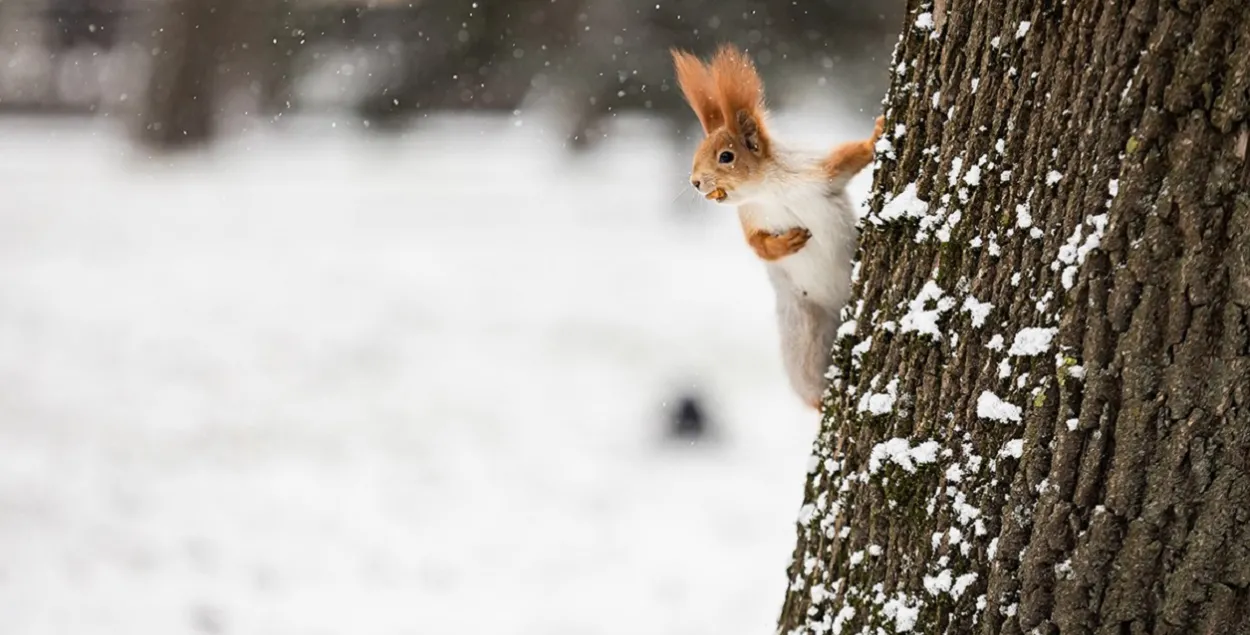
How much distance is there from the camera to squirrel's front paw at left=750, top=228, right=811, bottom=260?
267 centimetres

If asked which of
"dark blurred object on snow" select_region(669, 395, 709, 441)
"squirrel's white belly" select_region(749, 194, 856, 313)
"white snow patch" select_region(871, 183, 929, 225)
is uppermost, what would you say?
"dark blurred object on snow" select_region(669, 395, 709, 441)

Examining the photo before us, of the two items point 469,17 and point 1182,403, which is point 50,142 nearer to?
point 469,17

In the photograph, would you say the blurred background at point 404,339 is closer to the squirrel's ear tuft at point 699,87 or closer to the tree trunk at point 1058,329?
the squirrel's ear tuft at point 699,87

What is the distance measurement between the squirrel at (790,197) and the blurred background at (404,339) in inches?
11.5

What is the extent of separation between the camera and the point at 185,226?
38.4 ft

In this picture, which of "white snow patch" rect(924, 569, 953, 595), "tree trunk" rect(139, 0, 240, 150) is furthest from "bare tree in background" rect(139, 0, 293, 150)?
"white snow patch" rect(924, 569, 953, 595)

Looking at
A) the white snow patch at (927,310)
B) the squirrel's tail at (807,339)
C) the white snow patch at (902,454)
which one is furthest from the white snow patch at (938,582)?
the squirrel's tail at (807,339)

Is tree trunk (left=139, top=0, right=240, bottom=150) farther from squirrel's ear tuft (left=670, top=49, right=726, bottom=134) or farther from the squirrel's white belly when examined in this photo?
the squirrel's white belly

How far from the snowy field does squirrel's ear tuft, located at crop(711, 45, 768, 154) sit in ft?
1.31

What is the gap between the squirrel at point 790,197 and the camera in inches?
105

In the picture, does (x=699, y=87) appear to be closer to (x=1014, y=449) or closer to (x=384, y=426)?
(x=1014, y=449)

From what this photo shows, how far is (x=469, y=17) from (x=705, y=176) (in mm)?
13861

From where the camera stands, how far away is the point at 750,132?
2.74m

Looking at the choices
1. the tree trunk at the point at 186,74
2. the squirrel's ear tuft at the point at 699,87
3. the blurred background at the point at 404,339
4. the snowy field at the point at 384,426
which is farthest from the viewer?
the tree trunk at the point at 186,74
